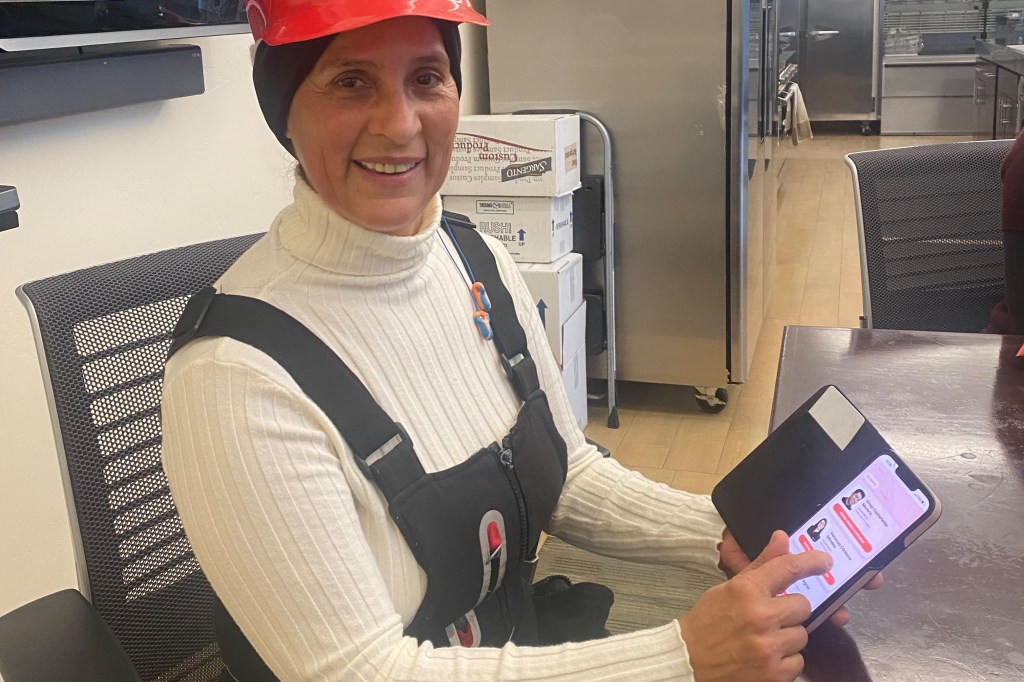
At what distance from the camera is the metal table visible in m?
0.79

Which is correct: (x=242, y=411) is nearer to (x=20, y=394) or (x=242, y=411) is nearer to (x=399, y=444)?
(x=399, y=444)


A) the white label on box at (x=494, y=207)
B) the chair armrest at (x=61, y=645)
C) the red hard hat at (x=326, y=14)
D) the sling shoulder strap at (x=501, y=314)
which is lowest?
the chair armrest at (x=61, y=645)

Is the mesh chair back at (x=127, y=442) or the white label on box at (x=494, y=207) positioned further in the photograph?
the white label on box at (x=494, y=207)

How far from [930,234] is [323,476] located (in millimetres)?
1491

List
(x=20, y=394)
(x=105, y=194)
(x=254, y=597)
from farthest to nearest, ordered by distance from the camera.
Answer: (x=105, y=194)
(x=20, y=394)
(x=254, y=597)

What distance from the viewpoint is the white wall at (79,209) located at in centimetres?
154

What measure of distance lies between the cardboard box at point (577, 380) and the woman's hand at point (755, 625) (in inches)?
76.5

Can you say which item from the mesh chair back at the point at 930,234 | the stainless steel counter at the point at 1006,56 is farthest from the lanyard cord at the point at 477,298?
the stainless steel counter at the point at 1006,56

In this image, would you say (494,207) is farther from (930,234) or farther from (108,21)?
(108,21)

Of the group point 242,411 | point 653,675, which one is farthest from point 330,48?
point 653,675

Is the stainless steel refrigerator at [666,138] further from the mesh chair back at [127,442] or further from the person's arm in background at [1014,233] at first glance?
the mesh chair back at [127,442]

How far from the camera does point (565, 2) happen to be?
9.36 feet

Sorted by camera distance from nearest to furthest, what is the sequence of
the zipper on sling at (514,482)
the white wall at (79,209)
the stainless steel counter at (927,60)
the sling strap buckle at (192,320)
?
1. the sling strap buckle at (192,320)
2. the zipper on sling at (514,482)
3. the white wall at (79,209)
4. the stainless steel counter at (927,60)

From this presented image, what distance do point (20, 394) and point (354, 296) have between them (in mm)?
838
